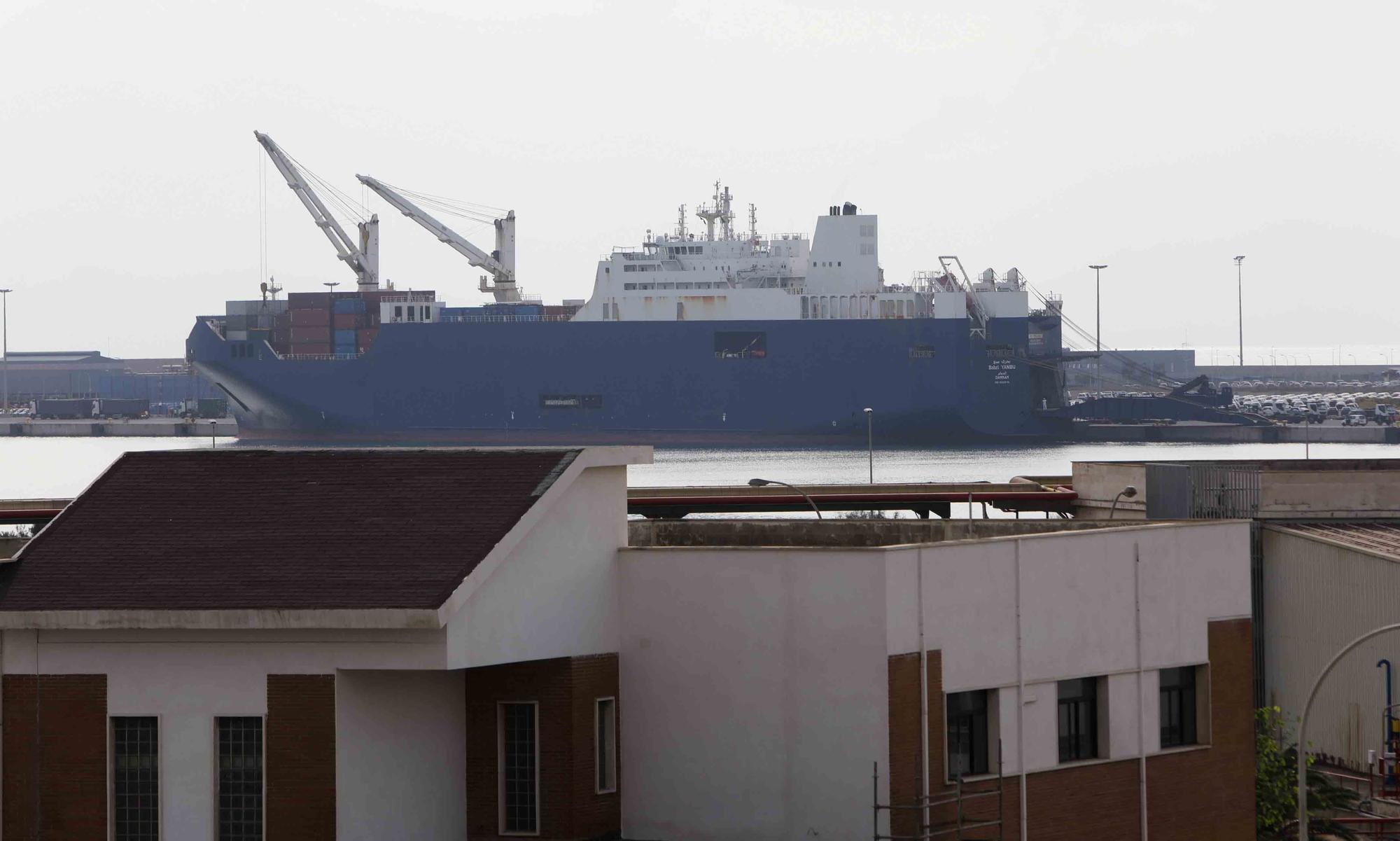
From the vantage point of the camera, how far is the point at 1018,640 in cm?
1184

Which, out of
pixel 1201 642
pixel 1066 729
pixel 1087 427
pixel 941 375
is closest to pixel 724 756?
pixel 1066 729

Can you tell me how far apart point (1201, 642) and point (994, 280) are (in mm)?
68898

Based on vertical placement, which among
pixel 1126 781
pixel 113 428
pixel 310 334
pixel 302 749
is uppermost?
pixel 310 334

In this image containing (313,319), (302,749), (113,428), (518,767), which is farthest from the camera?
(113,428)

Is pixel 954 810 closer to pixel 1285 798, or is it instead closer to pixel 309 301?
pixel 1285 798

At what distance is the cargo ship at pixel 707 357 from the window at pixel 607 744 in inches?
2606

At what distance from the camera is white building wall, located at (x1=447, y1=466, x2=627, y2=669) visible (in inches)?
429

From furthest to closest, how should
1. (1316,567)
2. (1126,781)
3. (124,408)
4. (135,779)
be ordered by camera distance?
(124,408) → (1316,567) → (1126,781) → (135,779)

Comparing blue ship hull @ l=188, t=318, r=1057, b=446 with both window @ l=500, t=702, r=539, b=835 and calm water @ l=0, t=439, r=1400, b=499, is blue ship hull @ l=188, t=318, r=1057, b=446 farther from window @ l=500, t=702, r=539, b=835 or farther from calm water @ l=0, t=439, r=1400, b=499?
window @ l=500, t=702, r=539, b=835

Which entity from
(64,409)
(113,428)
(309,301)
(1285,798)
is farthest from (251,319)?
(1285,798)

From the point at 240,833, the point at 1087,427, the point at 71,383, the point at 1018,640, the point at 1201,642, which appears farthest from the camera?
the point at 71,383

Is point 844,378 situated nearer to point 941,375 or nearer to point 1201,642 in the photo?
point 941,375

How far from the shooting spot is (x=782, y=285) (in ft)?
265

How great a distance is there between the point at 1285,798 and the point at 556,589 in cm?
634
